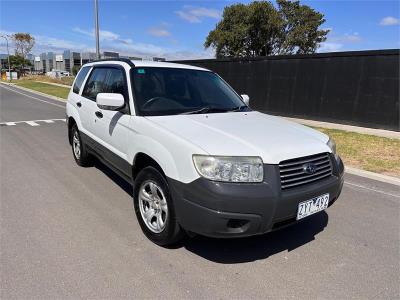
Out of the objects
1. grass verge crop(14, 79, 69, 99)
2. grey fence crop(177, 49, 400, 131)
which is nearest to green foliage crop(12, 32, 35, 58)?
grass verge crop(14, 79, 69, 99)

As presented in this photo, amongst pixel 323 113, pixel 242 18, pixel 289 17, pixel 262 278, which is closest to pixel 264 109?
pixel 323 113

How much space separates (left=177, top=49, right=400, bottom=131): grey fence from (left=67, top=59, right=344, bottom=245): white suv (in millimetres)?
8074

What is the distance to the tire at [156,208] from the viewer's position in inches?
135

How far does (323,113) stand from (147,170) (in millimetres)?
10679

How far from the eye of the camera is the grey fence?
11.3 m

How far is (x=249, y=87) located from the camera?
15.9m


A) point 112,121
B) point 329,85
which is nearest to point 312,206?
point 112,121

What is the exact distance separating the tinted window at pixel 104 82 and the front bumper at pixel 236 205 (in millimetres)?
1864

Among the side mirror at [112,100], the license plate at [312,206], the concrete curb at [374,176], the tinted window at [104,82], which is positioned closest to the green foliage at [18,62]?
the tinted window at [104,82]

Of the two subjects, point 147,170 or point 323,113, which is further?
point 323,113

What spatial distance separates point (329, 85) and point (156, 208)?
1064 centimetres

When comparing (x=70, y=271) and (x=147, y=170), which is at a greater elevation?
(x=147, y=170)

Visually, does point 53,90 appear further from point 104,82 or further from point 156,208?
point 156,208

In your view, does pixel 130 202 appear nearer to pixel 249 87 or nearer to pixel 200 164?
pixel 200 164
